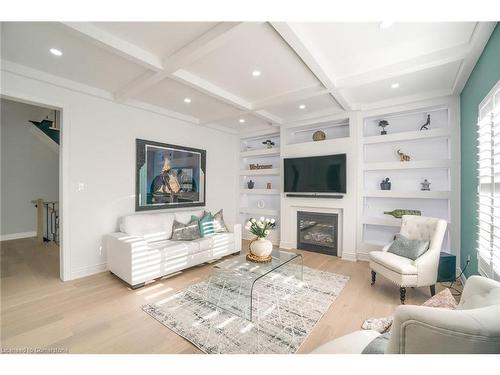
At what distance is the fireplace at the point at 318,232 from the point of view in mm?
4172

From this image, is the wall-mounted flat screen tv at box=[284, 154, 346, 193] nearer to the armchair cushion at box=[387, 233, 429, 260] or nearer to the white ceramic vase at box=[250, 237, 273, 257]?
the armchair cushion at box=[387, 233, 429, 260]

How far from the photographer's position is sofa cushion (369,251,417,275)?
2393 mm

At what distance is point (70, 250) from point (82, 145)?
1.49m

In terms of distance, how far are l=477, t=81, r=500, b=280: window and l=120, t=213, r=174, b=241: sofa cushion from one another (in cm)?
392

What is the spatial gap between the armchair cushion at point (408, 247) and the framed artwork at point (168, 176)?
356 cm

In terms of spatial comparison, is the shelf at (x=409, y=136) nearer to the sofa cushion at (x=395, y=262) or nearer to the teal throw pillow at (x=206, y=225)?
the sofa cushion at (x=395, y=262)

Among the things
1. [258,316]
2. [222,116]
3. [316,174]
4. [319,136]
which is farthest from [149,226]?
[319,136]

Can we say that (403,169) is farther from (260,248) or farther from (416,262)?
(260,248)

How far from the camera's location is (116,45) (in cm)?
211

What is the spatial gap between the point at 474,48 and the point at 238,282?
333 cm

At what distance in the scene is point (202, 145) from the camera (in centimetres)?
484

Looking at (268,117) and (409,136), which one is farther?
(268,117)
